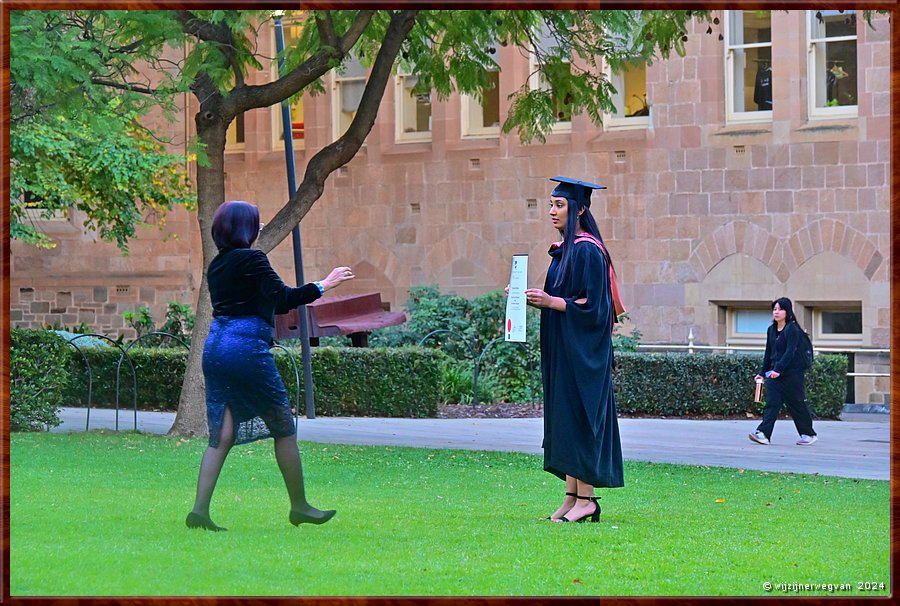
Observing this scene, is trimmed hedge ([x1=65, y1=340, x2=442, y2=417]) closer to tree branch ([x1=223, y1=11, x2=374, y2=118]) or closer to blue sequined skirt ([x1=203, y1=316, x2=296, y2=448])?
tree branch ([x1=223, y1=11, x2=374, y2=118])

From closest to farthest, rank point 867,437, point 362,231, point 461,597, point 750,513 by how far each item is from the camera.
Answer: point 461,597, point 750,513, point 867,437, point 362,231

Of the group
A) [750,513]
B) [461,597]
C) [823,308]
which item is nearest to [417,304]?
[823,308]

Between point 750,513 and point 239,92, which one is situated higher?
point 239,92

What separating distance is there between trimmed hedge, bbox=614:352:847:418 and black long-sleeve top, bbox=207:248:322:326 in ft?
37.3

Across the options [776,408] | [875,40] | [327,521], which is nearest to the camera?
[327,521]

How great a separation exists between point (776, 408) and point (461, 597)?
32.2ft

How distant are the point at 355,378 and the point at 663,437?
4.11m

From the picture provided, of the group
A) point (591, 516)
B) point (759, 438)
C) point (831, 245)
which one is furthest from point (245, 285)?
point (831, 245)

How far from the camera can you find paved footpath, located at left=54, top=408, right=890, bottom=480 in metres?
12.7

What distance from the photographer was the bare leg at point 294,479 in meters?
7.14

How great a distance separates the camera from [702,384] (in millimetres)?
17953

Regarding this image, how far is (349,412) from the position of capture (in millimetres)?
17125

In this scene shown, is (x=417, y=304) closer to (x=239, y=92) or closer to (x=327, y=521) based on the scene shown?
(x=239, y=92)
